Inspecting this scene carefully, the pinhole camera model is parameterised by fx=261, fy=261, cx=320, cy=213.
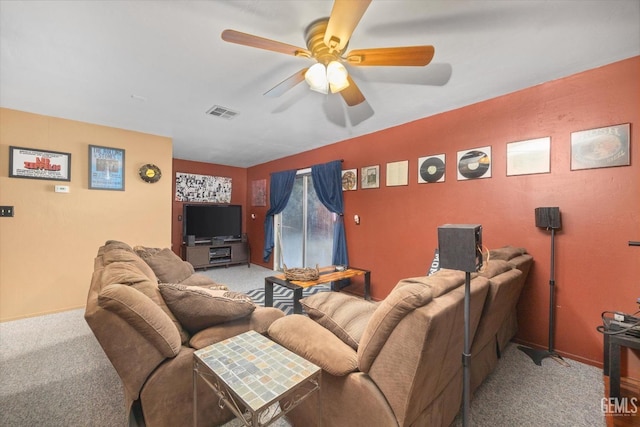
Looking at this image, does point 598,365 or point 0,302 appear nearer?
point 598,365

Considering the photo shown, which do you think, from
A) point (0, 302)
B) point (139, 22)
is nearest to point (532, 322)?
point (139, 22)

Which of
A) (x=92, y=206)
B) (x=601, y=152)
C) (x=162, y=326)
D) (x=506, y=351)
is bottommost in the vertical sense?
(x=506, y=351)

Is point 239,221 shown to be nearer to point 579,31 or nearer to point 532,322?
point 532,322

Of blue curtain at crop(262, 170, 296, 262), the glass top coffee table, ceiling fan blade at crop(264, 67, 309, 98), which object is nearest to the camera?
ceiling fan blade at crop(264, 67, 309, 98)

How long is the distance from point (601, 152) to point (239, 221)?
6029mm

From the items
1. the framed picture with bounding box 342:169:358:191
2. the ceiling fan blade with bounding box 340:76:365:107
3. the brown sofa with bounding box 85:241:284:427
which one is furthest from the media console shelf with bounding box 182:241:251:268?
the ceiling fan blade with bounding box 340:76:365:107

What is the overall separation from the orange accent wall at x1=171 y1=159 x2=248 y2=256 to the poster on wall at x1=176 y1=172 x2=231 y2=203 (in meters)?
0.09

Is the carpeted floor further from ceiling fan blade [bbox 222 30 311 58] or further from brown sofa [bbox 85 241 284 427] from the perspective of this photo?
ceiling fan blade [bbox 222 30 311 58]

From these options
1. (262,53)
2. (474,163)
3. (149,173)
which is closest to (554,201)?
(474,163)

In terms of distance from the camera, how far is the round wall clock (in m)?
3.88

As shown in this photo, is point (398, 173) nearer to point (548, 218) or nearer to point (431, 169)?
point (431, 169)

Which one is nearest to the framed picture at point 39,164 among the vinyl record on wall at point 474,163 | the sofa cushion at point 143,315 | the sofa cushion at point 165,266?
the sofa cushion at point 165,266

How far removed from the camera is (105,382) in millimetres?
1910

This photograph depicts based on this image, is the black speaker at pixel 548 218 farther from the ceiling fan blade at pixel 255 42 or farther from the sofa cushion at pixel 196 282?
the sofa cushion at pixel 196 282
